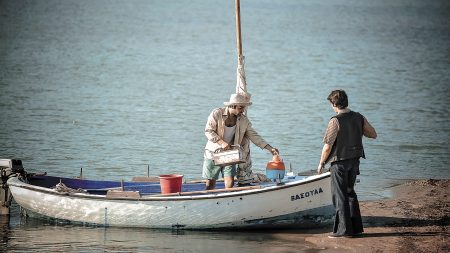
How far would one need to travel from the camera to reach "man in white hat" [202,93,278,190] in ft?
48.0

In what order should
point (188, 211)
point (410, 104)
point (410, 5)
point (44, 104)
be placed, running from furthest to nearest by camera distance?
point (410, 5)
point (410, 104)
point (44, 104)
point (188, 211)

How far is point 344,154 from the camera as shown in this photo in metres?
13.3

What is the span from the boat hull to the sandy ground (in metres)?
0.33

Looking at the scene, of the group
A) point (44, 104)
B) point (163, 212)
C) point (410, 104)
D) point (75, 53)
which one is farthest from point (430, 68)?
point (163, 212)

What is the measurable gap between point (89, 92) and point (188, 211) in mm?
18452

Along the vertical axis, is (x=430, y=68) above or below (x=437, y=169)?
above

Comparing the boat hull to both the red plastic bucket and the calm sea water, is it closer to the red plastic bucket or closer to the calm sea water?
the calm sea water

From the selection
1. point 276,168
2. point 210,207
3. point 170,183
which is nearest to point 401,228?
point 276,168

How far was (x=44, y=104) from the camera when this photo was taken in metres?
29.0

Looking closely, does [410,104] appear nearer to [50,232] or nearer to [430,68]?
[430,68]

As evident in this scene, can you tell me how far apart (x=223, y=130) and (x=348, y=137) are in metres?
2.17

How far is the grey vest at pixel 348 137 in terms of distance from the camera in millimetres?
13258

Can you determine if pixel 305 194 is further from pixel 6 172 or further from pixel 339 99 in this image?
pixel 6 172

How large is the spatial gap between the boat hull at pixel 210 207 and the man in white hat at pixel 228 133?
57 cm
